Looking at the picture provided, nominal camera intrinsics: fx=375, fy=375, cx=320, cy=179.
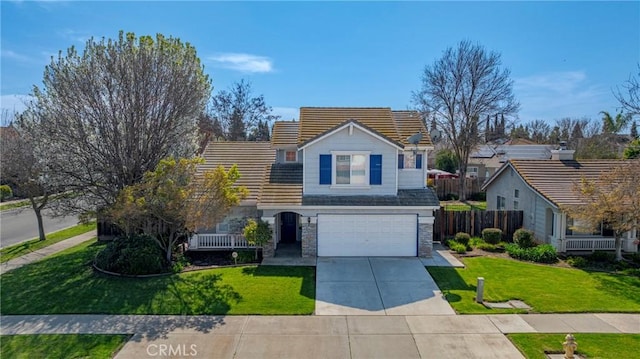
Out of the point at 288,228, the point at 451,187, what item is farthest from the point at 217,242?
the point at 451,187

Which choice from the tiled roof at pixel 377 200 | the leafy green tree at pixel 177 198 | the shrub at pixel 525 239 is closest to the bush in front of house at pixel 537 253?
the shrub at pixel 525 239

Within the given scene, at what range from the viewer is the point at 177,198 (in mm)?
13508

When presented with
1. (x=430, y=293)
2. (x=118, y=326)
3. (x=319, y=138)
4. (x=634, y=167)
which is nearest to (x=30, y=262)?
(x=118, y=326)

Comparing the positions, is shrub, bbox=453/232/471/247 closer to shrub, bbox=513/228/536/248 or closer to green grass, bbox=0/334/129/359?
shrub, bbox=513/228/536/248

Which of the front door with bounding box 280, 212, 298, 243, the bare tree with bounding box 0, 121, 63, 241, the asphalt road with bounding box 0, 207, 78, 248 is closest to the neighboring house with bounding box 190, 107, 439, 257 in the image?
the front door with bounding box 280, 212, 298, 243

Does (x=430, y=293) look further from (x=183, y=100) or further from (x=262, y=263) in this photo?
(x=183, y=100)

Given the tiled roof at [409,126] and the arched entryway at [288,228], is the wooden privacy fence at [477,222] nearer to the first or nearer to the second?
the tiled roof at [409,126]

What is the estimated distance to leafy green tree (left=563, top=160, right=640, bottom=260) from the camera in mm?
15043

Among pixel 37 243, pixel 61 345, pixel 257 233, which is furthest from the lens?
pixel 37 243

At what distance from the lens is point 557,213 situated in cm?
1750

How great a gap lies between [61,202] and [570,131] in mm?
74747

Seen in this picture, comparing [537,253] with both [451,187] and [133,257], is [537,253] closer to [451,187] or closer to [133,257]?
[133,257]

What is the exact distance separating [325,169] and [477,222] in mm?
9188

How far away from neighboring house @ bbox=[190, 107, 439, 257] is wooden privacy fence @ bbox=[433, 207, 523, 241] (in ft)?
10.8
